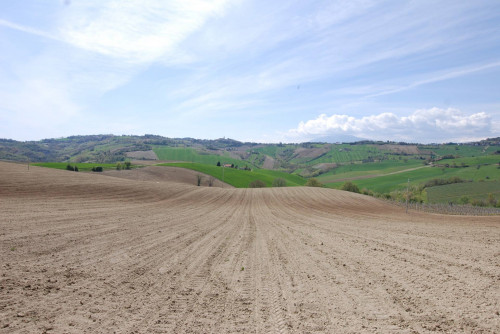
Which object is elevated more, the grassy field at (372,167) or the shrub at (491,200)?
the grassy field at (372,167)

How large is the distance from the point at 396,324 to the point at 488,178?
12349 centimetres

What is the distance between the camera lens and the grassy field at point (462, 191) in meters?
83.9

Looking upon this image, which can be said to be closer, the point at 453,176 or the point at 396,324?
the point at 396,324

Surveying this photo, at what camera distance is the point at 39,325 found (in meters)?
6.67

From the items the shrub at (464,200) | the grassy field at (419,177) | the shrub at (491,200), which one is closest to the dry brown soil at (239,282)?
the shrub at (464,200)

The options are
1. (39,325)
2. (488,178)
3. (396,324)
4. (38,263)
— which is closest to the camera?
(39,325)

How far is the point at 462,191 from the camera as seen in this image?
90812 millimetres

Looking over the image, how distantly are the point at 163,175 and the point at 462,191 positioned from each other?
89614mm

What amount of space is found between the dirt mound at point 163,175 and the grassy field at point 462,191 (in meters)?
62.8

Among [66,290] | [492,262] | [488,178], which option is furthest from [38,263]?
[488,178]

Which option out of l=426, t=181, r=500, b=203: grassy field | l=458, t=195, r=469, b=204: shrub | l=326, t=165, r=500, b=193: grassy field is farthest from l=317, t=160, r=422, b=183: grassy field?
l=458, t=195, r=469, b=204: shrub

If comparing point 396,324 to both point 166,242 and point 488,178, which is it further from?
point 488,178

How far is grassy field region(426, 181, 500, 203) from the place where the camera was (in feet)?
275

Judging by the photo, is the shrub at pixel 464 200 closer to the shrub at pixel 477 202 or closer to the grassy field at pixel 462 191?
the grassy field at pixel 462 191
